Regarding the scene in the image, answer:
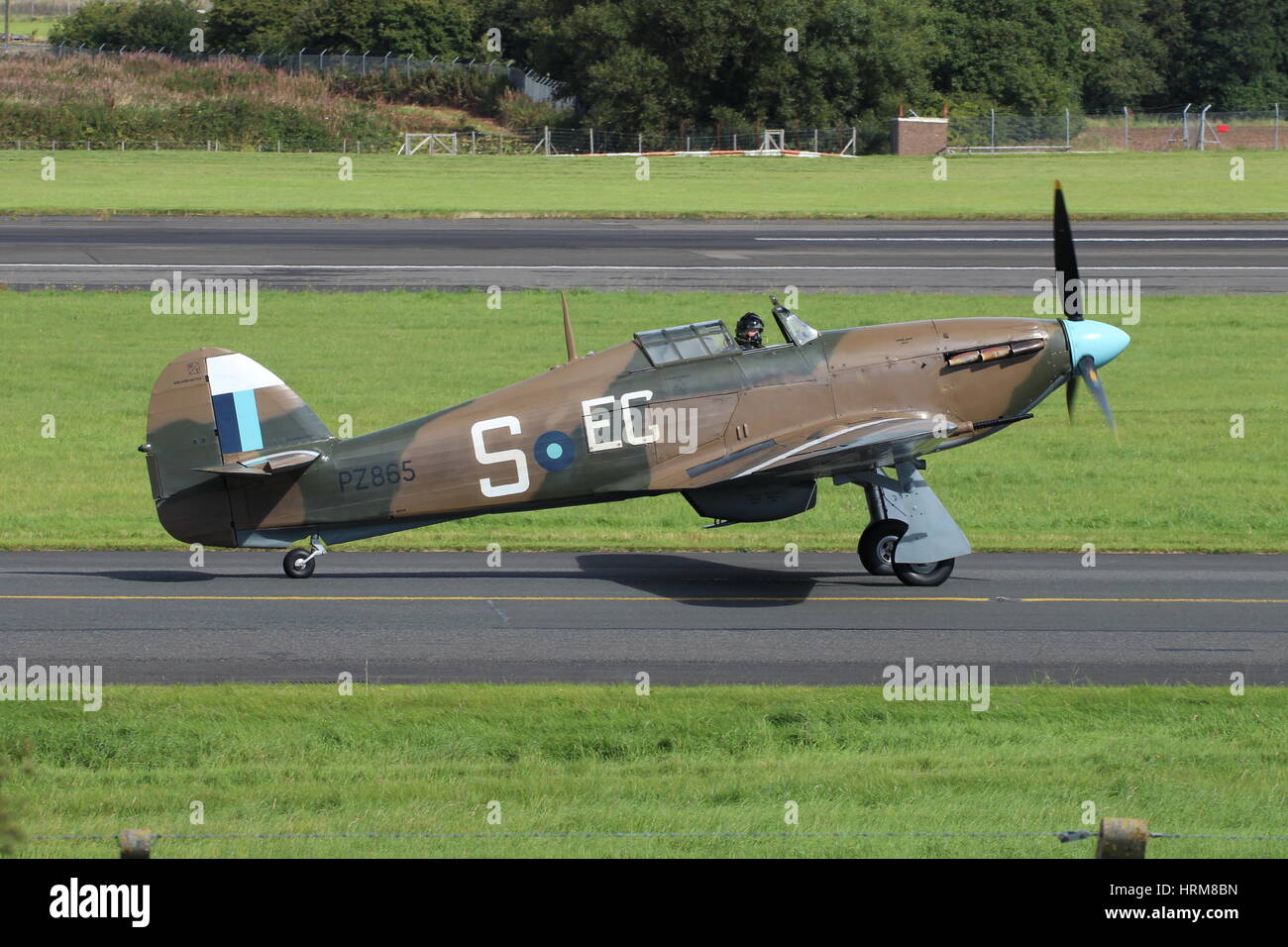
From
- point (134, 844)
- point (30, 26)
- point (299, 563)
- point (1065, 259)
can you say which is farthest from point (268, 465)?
point (30, 26)

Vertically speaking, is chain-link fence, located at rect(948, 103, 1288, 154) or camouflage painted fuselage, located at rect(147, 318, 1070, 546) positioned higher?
chain-link fence, located at rect(948, 103, 1288, 154)

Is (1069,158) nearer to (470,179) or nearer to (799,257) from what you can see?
(470,179)

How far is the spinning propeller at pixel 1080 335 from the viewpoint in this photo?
682 inches

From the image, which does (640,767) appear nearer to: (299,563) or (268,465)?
(268,465)

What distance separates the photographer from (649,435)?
1669 cm

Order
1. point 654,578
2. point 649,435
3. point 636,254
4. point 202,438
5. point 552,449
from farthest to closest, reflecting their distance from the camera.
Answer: point 636,254, point 654,578, point 649,435, point 552,449, point 202,438

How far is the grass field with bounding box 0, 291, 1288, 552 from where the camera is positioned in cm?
2064

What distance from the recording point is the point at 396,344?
32.9 meters

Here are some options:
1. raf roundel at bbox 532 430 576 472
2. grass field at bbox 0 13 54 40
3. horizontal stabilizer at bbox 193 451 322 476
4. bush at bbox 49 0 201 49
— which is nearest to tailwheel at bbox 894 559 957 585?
raf roundel at bbox 532 430 576 472

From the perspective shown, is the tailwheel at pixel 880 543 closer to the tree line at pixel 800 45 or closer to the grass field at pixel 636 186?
the grass field at pixel 636 186

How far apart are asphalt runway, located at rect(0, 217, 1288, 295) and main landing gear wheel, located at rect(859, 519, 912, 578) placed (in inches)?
837

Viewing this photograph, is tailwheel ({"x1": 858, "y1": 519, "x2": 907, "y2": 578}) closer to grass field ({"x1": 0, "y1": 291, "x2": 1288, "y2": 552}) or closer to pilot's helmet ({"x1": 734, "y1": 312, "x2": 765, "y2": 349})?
grass field ({"x1": 0, "y1": 291, "x2": 1288, "y2": 552})

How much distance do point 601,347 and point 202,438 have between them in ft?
51.3

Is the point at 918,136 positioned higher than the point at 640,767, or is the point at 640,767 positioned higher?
the point at 918,136
